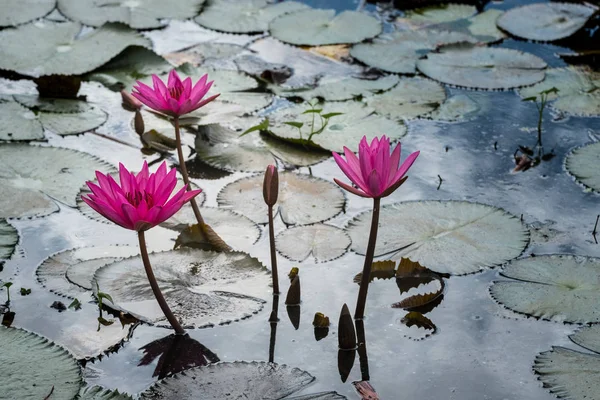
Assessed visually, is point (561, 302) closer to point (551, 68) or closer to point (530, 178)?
point (530, 178)

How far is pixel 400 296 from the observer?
2.67 m

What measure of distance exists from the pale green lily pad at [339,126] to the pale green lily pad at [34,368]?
1.59m

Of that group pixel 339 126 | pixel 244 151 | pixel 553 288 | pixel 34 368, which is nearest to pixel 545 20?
pixel 339 126

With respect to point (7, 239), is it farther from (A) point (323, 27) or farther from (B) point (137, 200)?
(A) point (323, 27)

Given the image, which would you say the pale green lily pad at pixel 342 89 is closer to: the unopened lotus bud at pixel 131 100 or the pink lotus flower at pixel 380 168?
the unopened lotus bud at pixel 131 100

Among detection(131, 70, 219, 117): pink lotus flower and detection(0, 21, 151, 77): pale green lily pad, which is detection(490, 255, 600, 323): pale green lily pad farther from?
detection(0, 21, 151, 77): pale green lily pad

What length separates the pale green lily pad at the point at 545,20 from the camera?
4.76 metres

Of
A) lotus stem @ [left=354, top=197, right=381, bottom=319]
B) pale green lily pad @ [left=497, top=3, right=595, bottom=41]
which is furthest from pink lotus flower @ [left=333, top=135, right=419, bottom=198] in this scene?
pale green lily pad @ [left=497, top=3, right=595, bottom=41]

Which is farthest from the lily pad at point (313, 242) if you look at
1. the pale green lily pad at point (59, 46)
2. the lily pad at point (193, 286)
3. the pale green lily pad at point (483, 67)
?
the pale green lily pad at point (59, 46)

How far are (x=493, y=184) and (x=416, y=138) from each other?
489 mm

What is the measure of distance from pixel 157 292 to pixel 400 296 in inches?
32.9

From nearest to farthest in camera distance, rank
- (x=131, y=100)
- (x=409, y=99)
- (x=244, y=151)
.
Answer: (x=244, y=151), (x=131, y=100), (x=409, y=99)

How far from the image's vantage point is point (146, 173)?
2258 mm

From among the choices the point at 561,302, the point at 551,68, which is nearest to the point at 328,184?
the point at 561,302
